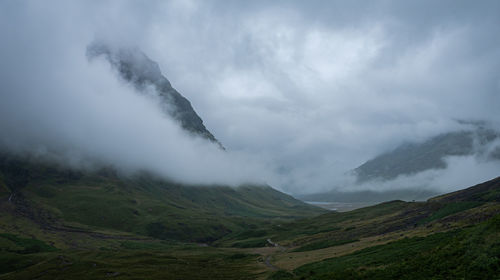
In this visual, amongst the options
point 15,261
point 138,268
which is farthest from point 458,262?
point 15,261

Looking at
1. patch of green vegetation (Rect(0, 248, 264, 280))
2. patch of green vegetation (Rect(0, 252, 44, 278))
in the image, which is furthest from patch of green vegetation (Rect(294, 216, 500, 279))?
patch of green vegetation (Rect(0, 252, 44, 278))

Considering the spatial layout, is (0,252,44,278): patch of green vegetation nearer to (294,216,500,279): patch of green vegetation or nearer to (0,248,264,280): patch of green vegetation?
(0,248,264,280): patch of green vegetation

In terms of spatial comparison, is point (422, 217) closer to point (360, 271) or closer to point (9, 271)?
point (360, 271)

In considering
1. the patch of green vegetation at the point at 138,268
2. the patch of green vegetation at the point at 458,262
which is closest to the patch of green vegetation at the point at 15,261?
the patch of green vegetation at the point at 138,268

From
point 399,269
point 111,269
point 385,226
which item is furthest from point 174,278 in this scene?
point 385,226

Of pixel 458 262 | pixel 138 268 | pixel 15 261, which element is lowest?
pixel 138 268

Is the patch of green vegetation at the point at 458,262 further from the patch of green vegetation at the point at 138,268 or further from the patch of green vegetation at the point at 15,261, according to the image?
the patch of green vegetation at the point at 15,261

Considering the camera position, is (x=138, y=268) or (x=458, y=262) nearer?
(x=458, y=262)

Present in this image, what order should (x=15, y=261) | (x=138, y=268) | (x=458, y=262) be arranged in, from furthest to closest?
(x=15, y=261) → (x=138, y=268) → (x=458, y=262)

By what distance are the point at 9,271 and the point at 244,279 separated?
6216 inches

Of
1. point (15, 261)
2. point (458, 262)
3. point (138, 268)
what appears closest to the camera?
point (458, 262)

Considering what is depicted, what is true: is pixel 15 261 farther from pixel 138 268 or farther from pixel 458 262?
pixel 458 262

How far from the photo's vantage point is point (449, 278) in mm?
37844

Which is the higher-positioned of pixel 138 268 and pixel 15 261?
pixel 15 261
